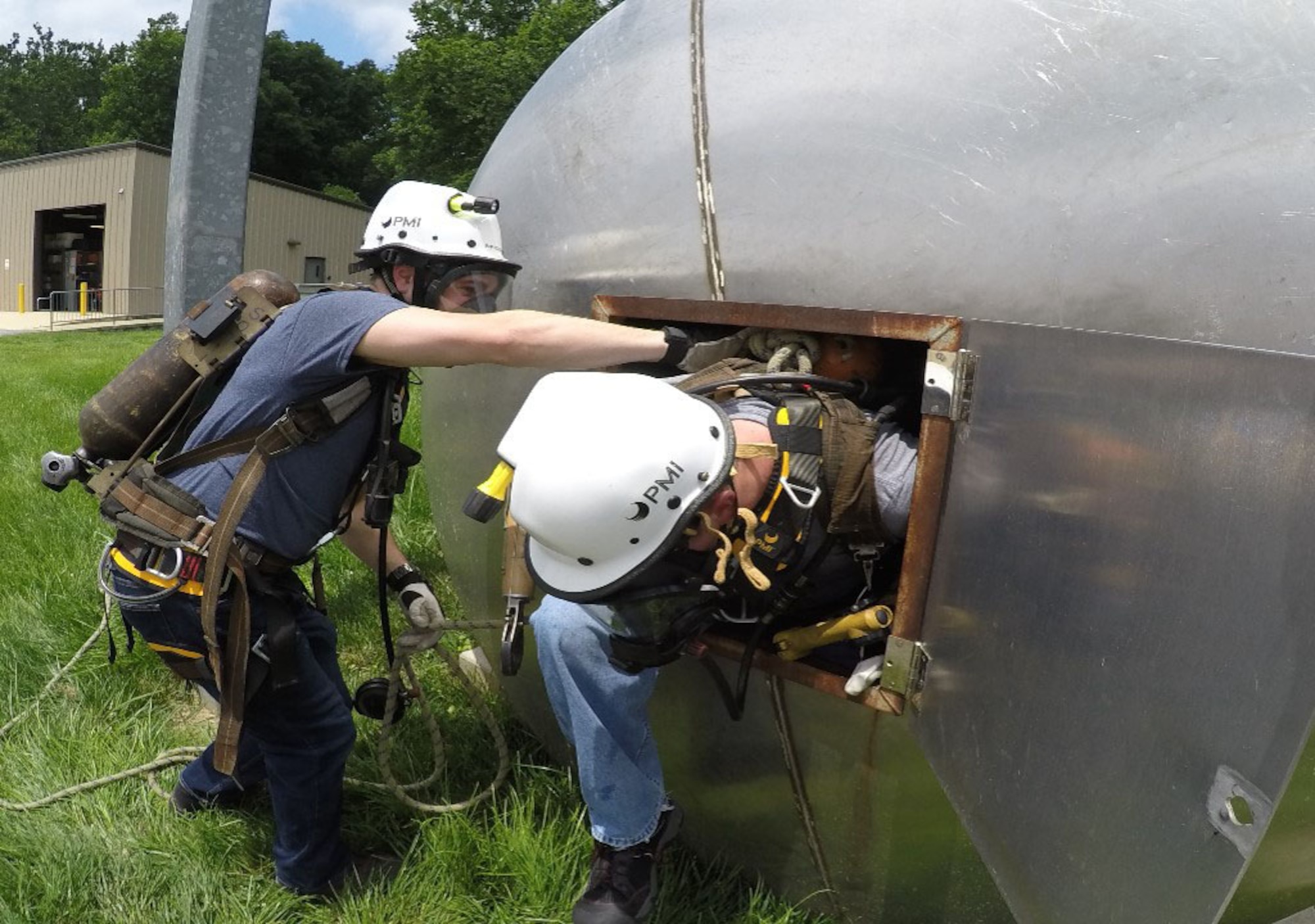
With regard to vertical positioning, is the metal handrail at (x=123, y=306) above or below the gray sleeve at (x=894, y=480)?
below

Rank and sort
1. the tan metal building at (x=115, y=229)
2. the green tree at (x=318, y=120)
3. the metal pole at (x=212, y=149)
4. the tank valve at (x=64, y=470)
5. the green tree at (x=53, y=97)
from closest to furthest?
the tank valve at (x=64, y=470), the metal pole at (x=212, y=149), the tan metal building at (x=115, y=229), the green tree at (x=318, y=120), the green tree at (x=53, y=97)

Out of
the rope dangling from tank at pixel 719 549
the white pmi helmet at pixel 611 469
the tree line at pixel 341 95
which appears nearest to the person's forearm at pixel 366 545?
the white pmi helmet at pixel 611 469

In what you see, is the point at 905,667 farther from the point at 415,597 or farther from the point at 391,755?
the point at 391,755

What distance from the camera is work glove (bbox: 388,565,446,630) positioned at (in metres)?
3.21

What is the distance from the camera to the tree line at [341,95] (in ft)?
99.4

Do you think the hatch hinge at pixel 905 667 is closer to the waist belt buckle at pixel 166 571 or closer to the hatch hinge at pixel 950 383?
the hatch hinge at pixel 950 383

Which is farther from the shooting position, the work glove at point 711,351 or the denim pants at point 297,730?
the denim pants at point 297,730

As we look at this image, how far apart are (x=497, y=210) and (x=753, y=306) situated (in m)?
0.89

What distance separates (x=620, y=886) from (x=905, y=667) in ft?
2.72

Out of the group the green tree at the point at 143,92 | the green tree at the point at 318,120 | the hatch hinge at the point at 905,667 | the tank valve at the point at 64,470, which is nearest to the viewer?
the hatch hinge at the point at 905,667

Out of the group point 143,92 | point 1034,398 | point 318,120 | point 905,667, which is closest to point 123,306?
point 318,120

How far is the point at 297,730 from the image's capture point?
2818 mm

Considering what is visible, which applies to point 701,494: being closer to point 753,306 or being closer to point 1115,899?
point 753,306

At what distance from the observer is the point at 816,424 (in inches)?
83.3
